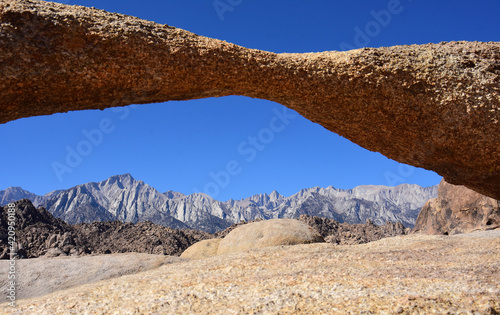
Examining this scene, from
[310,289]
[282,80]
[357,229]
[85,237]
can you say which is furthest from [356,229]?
[310,289]

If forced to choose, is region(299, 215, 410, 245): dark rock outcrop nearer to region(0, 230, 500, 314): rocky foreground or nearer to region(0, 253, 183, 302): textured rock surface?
region(0, 253, 183, 302): textured rock surface

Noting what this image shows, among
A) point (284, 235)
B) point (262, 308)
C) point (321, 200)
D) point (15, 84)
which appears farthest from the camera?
point (321, 200)

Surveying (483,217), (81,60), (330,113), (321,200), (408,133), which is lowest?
(483,217)

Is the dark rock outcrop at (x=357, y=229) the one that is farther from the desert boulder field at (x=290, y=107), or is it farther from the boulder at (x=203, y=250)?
the desert boulder field at (x=290, y=107)

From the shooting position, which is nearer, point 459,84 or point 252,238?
point 459,84

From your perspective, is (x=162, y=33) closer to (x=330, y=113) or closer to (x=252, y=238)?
(x=330, y=113)

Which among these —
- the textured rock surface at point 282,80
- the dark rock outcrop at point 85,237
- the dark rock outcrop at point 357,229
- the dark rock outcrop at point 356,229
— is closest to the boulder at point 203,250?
the textured rock surface at point 282,80

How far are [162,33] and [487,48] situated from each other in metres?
6.32

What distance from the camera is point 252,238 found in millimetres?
13266

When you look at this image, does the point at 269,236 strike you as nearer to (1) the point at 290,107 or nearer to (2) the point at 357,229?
(1) the point at 290,107

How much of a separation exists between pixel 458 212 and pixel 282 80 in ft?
56.6

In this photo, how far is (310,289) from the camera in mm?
4945

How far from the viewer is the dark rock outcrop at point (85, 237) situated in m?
26.1

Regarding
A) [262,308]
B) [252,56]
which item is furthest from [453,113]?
[262,308]
